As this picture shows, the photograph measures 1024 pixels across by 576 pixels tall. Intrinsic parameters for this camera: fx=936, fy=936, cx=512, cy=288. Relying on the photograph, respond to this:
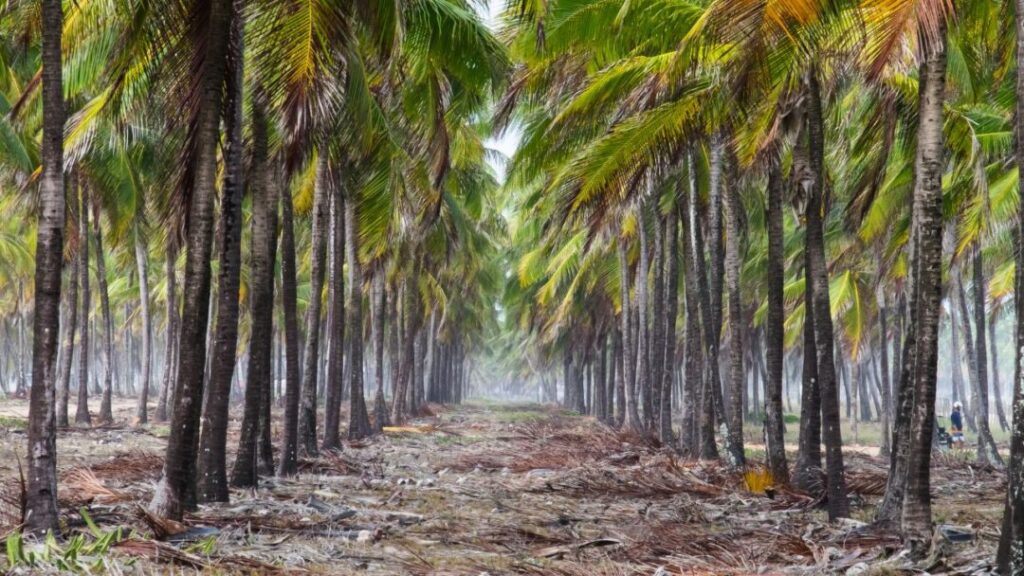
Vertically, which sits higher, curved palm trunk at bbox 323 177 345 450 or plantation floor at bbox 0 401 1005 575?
curved palm trunk at bbox 323 177 345 450

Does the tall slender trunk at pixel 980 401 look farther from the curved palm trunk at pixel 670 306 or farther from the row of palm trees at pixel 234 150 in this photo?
the row of palm trees at pixel 234 150

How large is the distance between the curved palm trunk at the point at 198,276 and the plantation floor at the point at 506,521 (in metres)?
0.40

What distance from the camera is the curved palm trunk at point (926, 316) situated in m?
7.54

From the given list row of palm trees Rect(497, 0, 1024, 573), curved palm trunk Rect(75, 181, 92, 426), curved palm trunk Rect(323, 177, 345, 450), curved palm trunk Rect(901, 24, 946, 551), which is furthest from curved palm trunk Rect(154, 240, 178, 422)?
curved palm trunk Rect(901, 24, 946, 551)

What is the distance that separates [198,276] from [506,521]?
12.5 feet

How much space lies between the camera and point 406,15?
35.2 ft

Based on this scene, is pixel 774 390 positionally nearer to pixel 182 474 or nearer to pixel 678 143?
pixel 678 143

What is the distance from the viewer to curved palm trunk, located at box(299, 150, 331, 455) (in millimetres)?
14333

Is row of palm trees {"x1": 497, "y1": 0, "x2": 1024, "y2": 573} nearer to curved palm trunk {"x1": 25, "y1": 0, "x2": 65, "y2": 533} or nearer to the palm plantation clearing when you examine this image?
the palm plantation clearing

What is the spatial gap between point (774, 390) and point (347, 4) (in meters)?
6.97

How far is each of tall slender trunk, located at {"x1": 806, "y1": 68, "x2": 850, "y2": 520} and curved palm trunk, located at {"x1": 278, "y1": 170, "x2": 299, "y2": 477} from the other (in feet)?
22.3

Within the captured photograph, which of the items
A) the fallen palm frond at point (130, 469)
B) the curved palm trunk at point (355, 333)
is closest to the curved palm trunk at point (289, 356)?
the fallen palm frond at point (130, 469)

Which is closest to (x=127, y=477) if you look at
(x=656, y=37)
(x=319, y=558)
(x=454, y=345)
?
(x=319, y=558)

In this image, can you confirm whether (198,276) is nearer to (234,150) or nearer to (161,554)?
(234,150)
